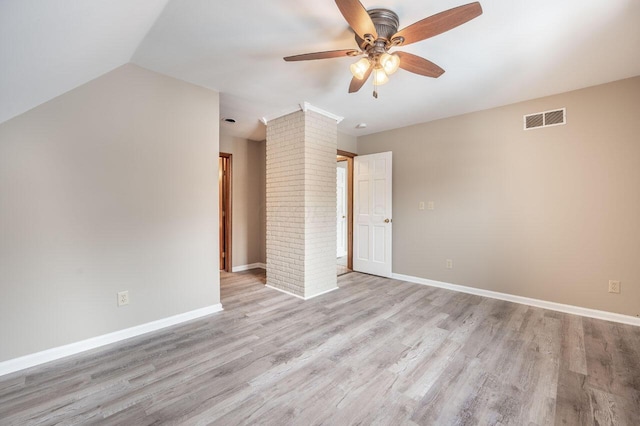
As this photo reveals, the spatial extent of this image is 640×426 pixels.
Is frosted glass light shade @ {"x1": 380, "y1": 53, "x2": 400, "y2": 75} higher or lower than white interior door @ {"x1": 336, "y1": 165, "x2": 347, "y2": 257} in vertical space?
higher

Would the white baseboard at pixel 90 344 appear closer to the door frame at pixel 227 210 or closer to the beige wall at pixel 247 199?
the door frame at pixel 227 210

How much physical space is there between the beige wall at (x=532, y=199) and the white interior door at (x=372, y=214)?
242 mm

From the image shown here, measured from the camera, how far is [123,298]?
92.8 inches

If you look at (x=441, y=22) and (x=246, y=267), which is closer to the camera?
(x=441, y=22)

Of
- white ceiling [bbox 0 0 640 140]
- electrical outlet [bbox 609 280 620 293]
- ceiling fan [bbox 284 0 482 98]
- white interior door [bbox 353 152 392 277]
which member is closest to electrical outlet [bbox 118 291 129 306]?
white ceiling [bbox 0 0 640 140]

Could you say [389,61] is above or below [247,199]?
above

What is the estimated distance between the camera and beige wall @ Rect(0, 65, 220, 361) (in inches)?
76.4

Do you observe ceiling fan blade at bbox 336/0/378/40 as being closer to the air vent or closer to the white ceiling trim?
the white ceiling trim

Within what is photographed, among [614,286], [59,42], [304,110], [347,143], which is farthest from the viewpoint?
[347,143]

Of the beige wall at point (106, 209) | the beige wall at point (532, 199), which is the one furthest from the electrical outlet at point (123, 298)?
the beige wall at point (532, 199)

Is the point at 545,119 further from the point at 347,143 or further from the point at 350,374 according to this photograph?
the point at 350,374

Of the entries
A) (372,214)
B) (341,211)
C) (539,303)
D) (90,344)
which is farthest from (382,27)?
(341,211)

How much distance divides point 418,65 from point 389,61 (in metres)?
0.31

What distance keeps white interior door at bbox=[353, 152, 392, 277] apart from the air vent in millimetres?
1823
